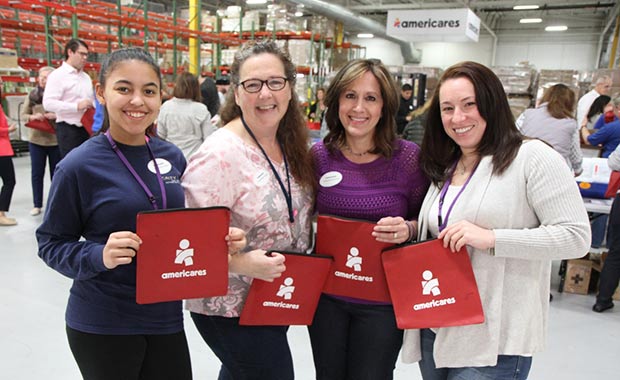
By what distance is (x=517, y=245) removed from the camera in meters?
1.25

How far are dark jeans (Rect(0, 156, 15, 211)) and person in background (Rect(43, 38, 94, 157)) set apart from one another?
1.70 feet

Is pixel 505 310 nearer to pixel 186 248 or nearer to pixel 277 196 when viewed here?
pixel 277 196

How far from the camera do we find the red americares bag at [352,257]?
1.47 metres

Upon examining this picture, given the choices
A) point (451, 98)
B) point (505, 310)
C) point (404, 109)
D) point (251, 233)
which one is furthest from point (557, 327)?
point (404, 109)

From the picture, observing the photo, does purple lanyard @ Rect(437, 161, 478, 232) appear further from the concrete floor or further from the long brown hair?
the concrete floor

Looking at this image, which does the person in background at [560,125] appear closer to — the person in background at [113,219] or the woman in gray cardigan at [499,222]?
the woman in gray cardigan at [499,222]

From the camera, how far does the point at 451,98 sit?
1.40 m

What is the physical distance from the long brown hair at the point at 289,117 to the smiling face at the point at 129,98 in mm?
294

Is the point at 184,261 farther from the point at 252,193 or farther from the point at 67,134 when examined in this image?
the point at 67,134

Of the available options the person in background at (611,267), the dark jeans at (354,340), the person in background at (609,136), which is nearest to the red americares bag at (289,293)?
the dark jeans at (354,340)

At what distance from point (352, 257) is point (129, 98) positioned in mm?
848

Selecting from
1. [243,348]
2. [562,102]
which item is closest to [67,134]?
[243,348]

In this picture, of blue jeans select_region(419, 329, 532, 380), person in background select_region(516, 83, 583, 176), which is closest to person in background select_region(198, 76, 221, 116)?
person in background select_region(516, 83, 583, 176)

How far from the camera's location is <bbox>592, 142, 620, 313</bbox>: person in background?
11.1 ft
